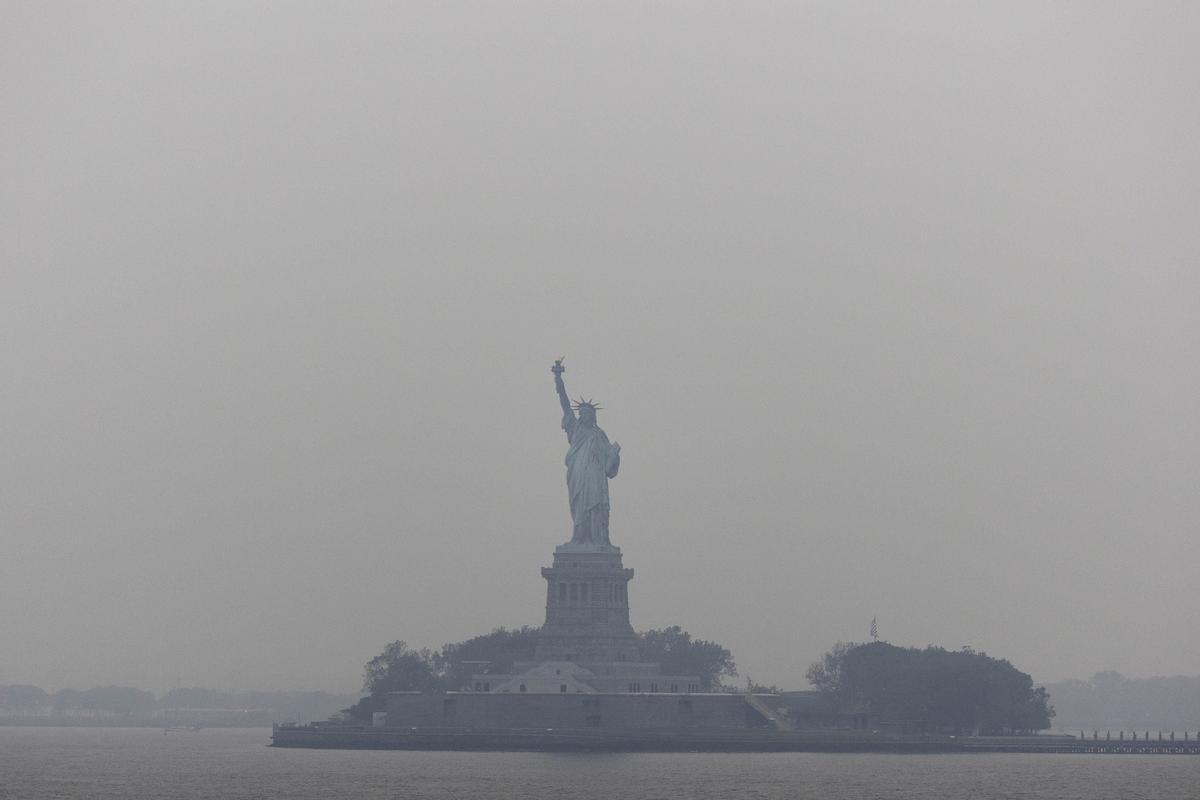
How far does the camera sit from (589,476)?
144 meters

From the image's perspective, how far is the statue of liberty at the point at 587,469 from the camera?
144500 mm

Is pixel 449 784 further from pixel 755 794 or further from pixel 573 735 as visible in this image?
pixel 573 735

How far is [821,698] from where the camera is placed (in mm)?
160000

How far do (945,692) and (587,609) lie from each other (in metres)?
22.2

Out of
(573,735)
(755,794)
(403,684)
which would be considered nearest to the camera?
(755,794)

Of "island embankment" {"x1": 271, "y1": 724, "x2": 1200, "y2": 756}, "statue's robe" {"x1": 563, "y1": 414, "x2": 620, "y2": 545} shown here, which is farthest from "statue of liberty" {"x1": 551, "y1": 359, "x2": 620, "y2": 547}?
"island embankment" {"x1": 271, "y1": 724, "x2": 1200, "y2": 756}

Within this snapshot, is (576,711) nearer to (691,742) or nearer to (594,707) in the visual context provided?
(594,707)

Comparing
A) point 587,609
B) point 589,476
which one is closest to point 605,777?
point 587,609

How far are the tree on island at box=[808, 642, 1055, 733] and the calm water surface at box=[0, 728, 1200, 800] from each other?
9221 mm

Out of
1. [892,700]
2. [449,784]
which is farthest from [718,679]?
[449,784]

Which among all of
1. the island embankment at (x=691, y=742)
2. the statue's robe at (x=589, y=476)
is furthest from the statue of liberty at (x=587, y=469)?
the island embankment at (x=691, y=742)

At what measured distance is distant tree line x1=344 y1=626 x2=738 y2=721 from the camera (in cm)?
15462

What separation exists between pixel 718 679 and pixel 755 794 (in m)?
72.9

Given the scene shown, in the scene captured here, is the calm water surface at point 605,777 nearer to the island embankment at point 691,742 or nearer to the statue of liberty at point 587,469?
the island embankment at point 691,742
